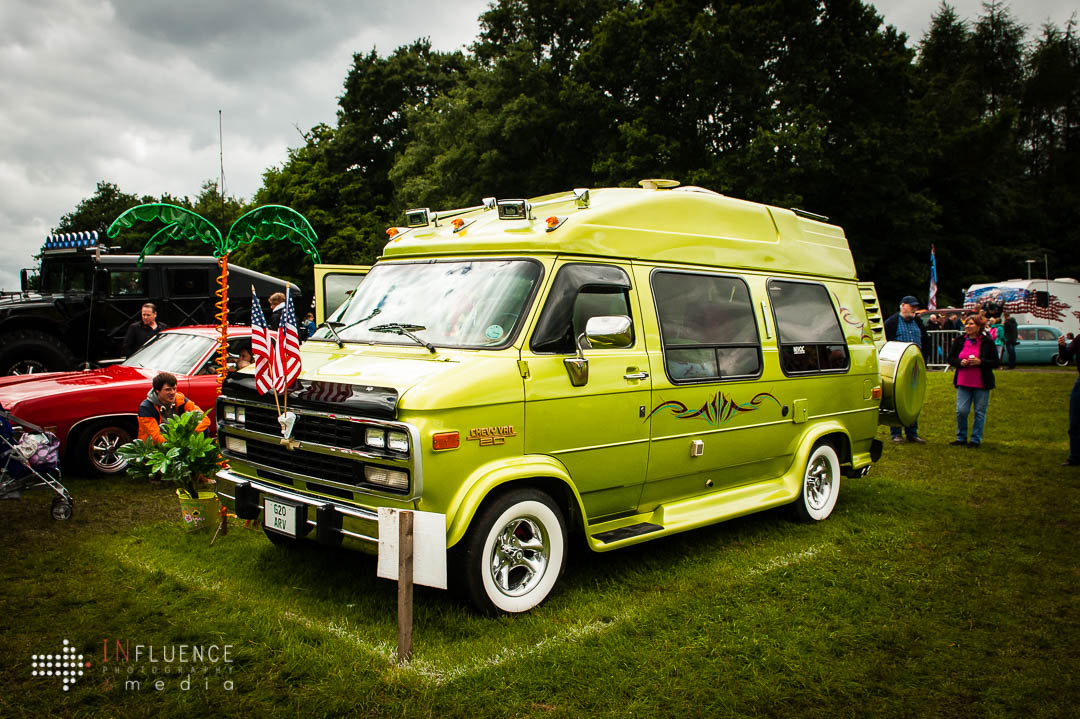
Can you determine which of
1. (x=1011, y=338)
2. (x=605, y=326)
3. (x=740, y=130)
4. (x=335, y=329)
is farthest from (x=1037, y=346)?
(x=335, y=329)

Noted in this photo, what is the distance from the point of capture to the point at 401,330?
523cm

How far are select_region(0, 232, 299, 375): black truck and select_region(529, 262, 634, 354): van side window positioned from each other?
10229mm

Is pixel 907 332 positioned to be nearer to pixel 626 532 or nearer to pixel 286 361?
pixel 626 532

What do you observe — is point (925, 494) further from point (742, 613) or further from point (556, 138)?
point (556, 138)

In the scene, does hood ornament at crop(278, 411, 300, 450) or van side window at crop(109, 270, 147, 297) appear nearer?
hood ornament at crop(278, 411, 300, 450)

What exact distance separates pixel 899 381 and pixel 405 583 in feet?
20.1

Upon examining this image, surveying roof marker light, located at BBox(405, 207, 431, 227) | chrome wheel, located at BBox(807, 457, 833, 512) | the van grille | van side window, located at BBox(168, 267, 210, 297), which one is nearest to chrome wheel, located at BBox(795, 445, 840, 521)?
chrome wheel, located at BBox(807, 457, 833, 512)

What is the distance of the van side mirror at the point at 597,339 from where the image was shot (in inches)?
191

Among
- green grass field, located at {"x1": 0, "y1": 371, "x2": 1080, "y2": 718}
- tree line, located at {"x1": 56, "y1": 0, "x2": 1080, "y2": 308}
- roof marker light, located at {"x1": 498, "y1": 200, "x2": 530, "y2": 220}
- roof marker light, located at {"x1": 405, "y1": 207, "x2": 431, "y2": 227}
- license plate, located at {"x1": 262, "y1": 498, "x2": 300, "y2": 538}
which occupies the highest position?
tree line, located at {"x1": 56, "y1": 0, "x2": 1080, "y2": 308}

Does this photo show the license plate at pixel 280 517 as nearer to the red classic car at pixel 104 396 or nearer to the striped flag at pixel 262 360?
the striped flag at pixel 262 360

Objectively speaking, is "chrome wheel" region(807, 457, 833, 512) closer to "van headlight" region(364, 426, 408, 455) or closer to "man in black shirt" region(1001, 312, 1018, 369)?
"van headlight" region(364, 426, 408, 455)

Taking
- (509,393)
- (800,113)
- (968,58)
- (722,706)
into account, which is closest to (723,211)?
(509,393)

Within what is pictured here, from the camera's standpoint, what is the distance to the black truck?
1289cm

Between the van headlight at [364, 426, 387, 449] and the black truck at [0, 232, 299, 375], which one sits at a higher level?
the black truck at [0, 232, 299, 375]
